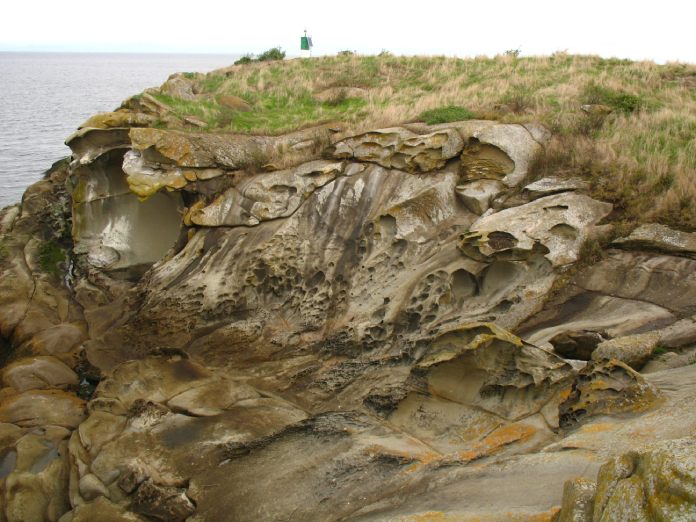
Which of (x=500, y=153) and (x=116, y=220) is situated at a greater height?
(x=500, y=153)

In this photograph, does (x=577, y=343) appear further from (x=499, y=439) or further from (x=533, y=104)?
(x=533, y=104)

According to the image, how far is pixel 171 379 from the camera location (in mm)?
12547

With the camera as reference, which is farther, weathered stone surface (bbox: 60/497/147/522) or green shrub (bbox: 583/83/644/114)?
green shrub (bbox: 583/83/644/114)

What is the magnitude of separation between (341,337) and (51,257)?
33.9 ft

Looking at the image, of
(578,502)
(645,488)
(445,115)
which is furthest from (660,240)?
(645,488)

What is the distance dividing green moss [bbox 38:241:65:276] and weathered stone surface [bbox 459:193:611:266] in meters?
12.1

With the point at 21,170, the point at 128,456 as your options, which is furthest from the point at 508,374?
the point at 21,170

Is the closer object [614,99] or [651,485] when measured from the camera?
[651,485]

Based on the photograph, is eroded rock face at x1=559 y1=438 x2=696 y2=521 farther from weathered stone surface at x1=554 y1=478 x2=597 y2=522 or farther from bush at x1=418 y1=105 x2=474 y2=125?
bush at x1=418 y1=105 x2=474 y2=125

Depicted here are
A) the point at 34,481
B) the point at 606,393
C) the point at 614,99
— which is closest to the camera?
the point at 606,393

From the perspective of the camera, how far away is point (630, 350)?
8.86 metres

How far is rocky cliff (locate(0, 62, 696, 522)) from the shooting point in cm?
755

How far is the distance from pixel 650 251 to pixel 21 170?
1234 inches

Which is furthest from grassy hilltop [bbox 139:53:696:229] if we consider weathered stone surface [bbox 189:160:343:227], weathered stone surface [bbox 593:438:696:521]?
weathered stone surface [bbox 593:438:696:521]
